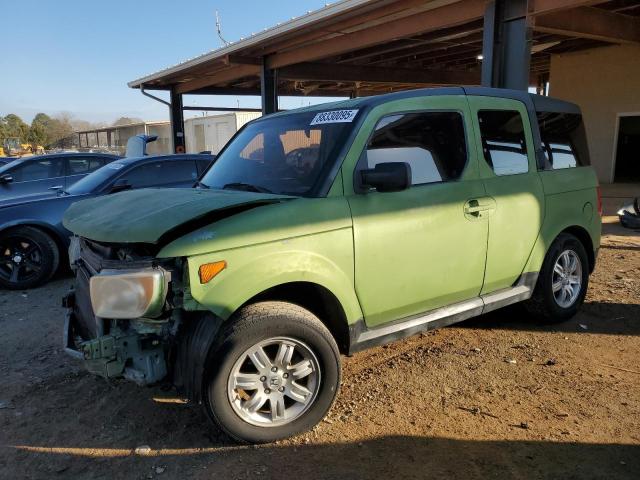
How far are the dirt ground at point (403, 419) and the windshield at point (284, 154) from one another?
1485mm

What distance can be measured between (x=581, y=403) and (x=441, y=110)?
218 centimetres

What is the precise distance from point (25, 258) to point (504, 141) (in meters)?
5.84

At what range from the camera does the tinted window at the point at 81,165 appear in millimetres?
9203

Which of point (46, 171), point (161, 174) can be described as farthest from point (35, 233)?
point (46, 171)

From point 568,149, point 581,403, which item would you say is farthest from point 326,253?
point 568,149

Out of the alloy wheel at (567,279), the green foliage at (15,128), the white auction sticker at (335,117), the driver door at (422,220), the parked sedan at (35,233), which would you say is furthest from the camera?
the green foliage at (15,128)

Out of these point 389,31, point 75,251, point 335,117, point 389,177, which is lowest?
point 75,251

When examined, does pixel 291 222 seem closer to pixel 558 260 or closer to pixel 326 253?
pixel 326 253

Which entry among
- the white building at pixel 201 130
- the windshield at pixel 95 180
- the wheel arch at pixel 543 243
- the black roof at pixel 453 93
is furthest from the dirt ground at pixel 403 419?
the white building at pixel 201 130

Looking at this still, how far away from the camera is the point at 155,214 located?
2812mm

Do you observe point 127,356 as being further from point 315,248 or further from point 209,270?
point 315,248

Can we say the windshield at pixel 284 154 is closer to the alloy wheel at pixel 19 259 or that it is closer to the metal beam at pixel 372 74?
the alloy wheel at pixel 19 259

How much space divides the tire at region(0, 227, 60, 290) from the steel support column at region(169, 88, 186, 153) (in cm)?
1350

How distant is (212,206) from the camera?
2.77m
